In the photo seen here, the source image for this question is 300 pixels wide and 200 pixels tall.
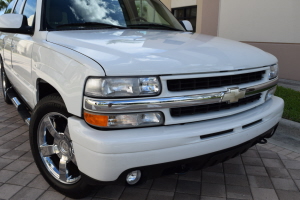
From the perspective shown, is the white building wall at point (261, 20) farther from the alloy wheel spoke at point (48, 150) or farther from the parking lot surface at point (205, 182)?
the alloy wheel spoke at point (48, 150)

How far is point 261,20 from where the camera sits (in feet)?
25.3

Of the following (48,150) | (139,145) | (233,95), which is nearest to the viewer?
(139,145)

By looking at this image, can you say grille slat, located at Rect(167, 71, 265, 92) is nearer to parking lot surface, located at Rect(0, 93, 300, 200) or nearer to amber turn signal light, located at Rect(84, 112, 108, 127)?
amber turn signal light, located at Rect(84, 112, 108, 127)

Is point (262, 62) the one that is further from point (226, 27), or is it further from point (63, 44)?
point (226, 27)

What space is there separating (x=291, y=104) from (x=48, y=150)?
3.95 metres

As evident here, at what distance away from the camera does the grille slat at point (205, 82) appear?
6.74 ft

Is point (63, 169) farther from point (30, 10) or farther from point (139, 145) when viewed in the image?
point (30, 10)

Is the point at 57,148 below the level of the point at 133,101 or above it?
below

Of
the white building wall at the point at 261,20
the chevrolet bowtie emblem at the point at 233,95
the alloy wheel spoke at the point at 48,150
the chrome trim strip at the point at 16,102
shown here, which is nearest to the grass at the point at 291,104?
the white building wall at the point at 261,20

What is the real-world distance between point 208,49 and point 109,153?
118 centimetres

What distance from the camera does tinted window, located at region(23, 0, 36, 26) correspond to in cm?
330

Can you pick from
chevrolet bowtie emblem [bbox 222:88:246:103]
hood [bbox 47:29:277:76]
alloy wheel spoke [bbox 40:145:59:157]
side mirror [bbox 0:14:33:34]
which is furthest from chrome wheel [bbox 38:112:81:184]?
chevrolet bowtie emblem [bbox 222:88:246:103]

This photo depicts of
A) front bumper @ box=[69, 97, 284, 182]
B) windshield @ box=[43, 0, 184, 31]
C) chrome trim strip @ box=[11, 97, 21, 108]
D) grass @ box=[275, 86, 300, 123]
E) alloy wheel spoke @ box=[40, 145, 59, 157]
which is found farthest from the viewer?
grass @ box=[275, 86, 300, 123]

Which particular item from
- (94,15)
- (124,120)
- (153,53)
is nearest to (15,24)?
(94,15)
